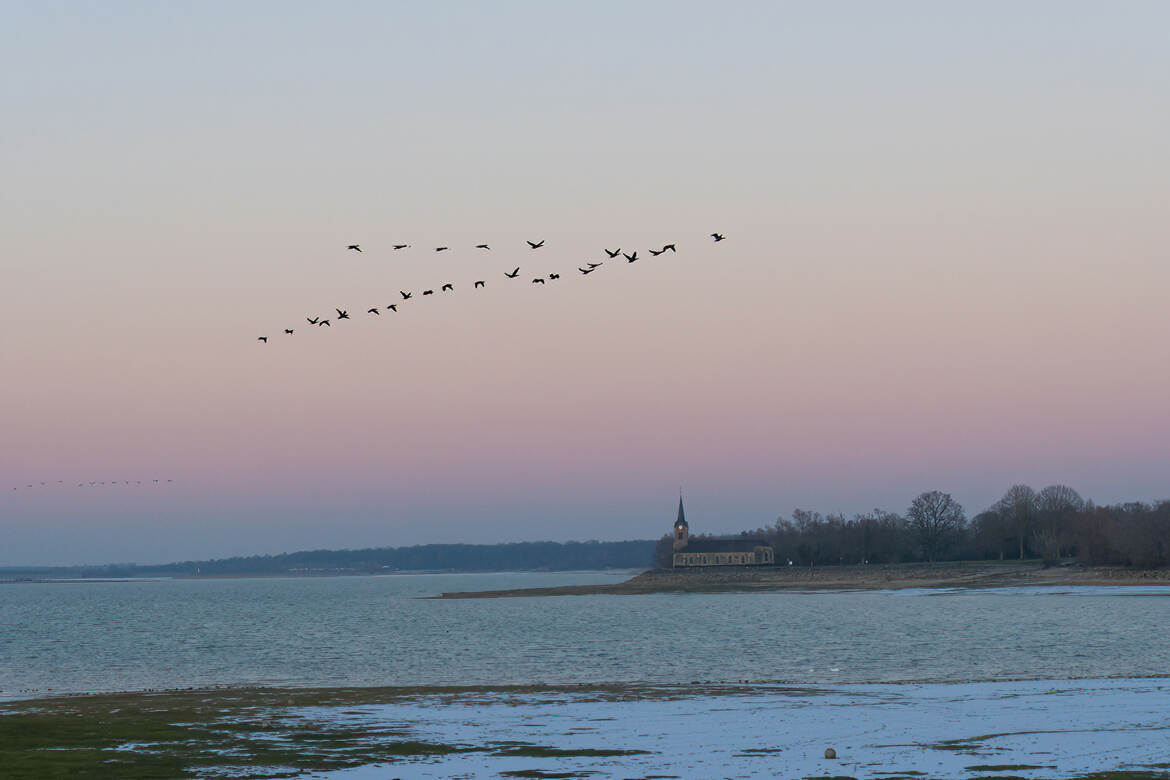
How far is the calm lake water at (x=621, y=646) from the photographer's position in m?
62.9

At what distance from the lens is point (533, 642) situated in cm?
9081

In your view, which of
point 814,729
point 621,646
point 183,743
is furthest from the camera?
point 621,646

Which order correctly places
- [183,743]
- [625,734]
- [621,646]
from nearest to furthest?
[183,743]
[625,734]
[621,646]

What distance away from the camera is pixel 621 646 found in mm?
84062

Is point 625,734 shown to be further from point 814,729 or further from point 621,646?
point 621,646

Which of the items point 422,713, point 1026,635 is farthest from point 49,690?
point 1026,635

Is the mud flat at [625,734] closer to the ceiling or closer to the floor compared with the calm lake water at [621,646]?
closer to the ceiling

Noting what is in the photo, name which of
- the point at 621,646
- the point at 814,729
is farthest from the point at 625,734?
the point at 621,646

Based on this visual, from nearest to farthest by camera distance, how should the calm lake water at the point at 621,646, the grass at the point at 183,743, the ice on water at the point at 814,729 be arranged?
the ice on water at the point at 814,729 → the grass at the point at 183,743 → the calm lake water at the point at 621,646

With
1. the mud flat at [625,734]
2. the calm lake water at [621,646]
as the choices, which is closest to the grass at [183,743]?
the mud flat at [625,734]

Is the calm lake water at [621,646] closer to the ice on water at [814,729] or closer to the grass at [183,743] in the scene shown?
the ice on water at [814,729]

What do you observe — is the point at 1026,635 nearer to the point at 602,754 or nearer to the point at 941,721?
the point at 941,721

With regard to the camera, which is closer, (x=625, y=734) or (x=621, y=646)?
(x=625, y=734)

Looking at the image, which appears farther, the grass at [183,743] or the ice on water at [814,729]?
the grass at [183,743]
